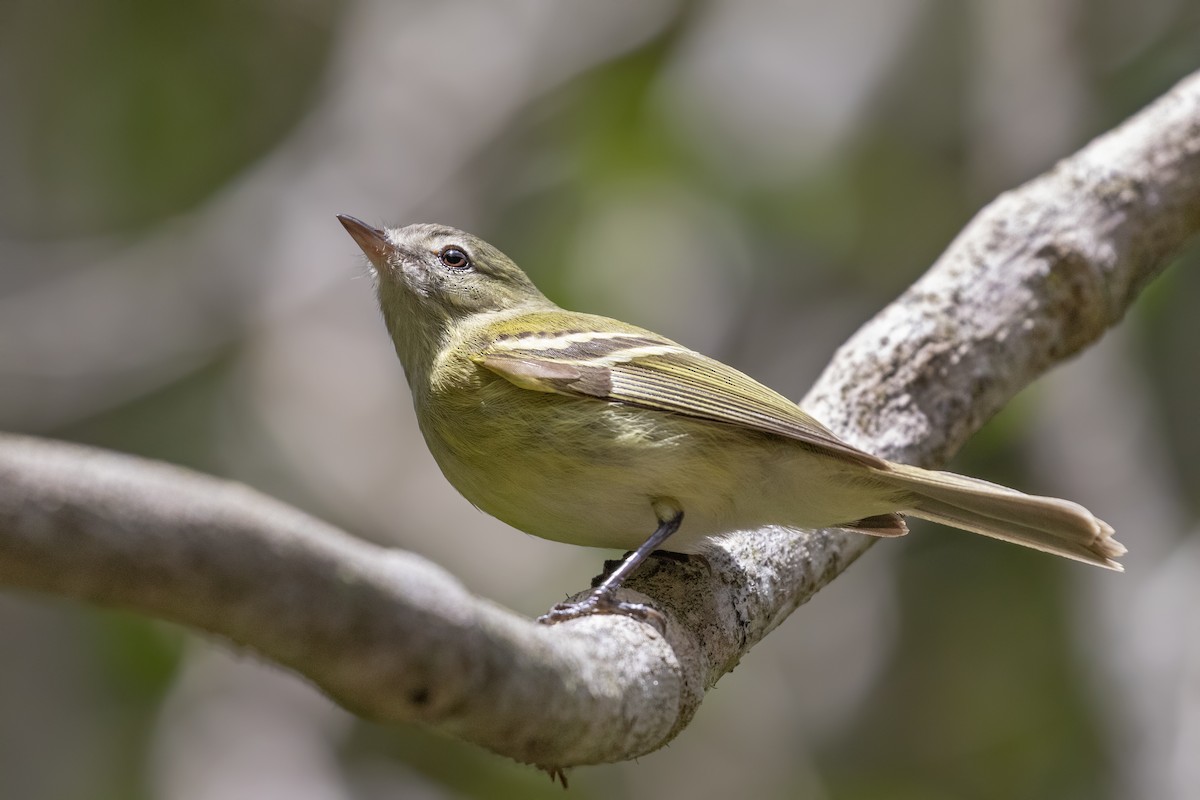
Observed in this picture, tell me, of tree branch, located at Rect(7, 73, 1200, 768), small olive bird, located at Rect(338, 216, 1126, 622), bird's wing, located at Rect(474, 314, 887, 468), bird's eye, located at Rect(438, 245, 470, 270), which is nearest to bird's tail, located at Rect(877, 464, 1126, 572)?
small olive bird, located at Rect(338, 216, 1126, 622)

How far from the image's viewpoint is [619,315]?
235 inches

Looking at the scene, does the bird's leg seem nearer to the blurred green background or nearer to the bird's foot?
the bird's foot

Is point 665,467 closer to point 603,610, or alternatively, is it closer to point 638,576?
point 638,576

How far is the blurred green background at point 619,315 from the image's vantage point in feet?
19.0

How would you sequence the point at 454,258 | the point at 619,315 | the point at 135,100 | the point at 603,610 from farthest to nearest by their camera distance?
the point at 135,100 < the point at 619,315 < the point at 454,258 < the point at 603,610

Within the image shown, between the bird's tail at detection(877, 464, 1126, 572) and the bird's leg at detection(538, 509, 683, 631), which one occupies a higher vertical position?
the bird's tail at detection(877, 464, 1126, 572)

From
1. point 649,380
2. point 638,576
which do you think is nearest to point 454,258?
point 649,380

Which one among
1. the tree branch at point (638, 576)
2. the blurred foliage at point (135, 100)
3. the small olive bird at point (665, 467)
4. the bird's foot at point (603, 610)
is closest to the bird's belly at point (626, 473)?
the small olive bird at point (665, 467)

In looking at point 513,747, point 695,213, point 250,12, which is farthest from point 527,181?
point 513,747

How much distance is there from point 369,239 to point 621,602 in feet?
7.18

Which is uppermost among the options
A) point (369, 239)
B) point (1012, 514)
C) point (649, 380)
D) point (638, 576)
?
point (1012, 514)

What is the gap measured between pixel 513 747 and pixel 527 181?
20.0 feet

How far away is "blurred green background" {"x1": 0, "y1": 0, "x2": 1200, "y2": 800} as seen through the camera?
229 inches

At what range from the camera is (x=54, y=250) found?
7.19m
